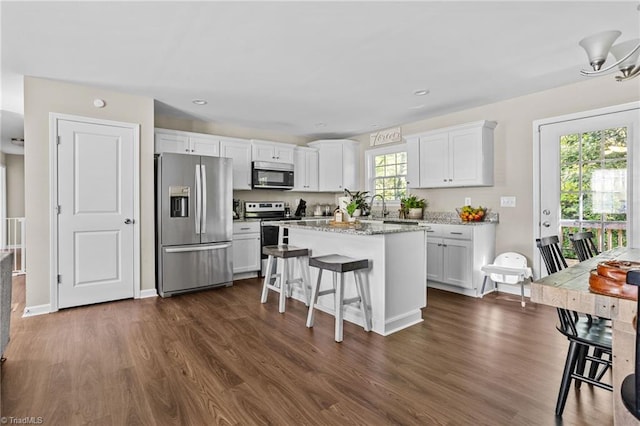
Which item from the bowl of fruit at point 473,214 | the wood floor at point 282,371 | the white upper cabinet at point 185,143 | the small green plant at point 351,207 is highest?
the white upper cabinet at point 185,143

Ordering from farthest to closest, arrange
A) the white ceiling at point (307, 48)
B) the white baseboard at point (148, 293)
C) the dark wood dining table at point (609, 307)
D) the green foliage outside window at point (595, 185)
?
the white baseboard at point (148, 293) < the green foliage outside window at point (595, 185) < the white ceiling at point (307, 48) < the dark wood dining table at point (609, 307)

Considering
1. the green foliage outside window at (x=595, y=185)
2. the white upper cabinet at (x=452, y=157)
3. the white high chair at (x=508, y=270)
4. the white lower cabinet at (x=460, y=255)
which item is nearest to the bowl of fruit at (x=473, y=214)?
the white lower cabinet at (x=460, y=255)

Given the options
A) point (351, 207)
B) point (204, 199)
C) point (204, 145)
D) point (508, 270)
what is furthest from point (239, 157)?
point (508, 270)

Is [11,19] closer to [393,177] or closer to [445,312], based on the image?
[445,312]

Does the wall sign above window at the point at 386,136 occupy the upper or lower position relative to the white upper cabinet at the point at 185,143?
upper

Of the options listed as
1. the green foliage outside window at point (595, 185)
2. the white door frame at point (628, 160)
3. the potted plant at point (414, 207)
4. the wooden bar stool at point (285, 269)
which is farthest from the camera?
the potted plant at point (414, 207)

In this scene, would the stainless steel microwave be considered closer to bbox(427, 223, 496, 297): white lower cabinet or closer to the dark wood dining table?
bbox(427, 223, 496, 297): white lower cabinet

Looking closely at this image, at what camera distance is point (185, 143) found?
4.63 m

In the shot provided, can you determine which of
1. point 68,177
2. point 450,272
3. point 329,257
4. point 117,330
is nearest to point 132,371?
point 117,330

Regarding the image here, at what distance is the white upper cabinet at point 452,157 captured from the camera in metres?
4.15

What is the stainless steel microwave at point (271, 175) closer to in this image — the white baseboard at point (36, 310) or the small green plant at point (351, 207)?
the small green plant at point (351, 207)

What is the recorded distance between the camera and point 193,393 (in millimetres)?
1931

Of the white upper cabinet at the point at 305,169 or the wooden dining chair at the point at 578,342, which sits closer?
the wooden dining chair at the point at 578,342

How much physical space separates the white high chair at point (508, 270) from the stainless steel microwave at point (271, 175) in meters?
3.30
